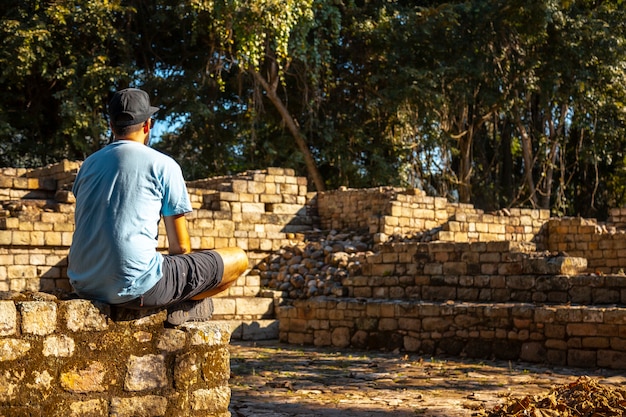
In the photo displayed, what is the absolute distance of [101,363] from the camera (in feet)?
13.4

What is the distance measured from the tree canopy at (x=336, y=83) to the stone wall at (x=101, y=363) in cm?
1844

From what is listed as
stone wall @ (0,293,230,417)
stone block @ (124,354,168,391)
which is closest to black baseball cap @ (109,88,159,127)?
stone wall @ (0,293,230,417)

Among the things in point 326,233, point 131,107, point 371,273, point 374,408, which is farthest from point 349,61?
point 131,107

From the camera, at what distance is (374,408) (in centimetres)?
742

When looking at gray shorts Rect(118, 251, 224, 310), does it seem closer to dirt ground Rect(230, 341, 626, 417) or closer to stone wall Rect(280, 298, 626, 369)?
dirt ground Rect(230, 341, 626, 417)

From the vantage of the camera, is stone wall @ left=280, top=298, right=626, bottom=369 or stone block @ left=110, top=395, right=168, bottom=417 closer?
stone block @ left=110, top=395, right=168, bottom=417

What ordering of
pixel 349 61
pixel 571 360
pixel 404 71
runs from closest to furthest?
pixel 571 360 → pixel 404 71 → pixel 349 61

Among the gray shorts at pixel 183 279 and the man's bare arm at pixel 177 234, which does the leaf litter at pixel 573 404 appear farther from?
the man's bare arm at pixel 177 234

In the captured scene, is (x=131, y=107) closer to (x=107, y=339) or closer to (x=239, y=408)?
(x=107, y=339)

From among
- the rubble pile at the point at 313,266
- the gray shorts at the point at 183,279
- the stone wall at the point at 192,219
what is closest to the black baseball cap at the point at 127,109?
the gray shorts at the point at 183,279

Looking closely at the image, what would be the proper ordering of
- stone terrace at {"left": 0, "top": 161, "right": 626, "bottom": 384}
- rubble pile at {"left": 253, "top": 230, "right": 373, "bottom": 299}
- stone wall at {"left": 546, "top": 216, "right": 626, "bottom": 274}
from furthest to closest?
stone wall at {"left": 546, "top": 216, "right": 626, "bottom": 274} → rubble pile at {"left": 253, "top": 230, "right": 373, "bottom": 299} → stone terrace at {"left": 0, "top": 161, "right": 626, "bottom": 384}

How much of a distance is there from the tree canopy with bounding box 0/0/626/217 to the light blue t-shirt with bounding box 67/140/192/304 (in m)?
18.4

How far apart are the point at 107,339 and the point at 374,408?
3.76m

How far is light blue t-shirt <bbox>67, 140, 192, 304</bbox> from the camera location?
4.00m
